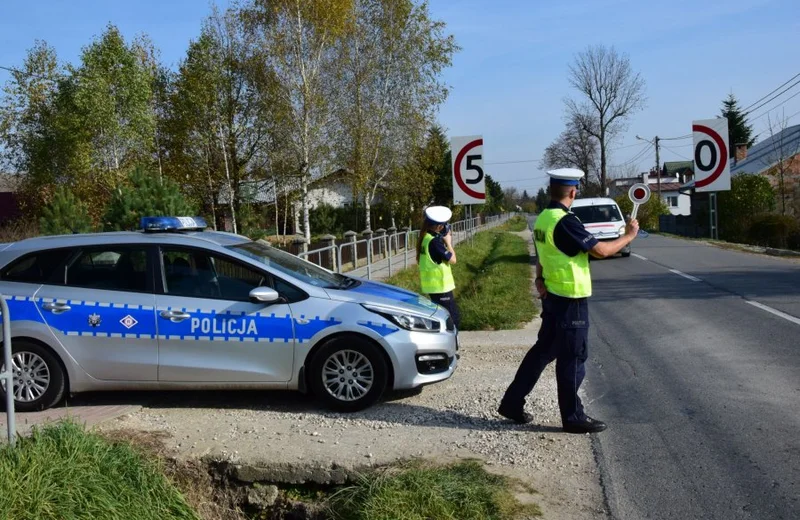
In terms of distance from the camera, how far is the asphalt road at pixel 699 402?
435 cm

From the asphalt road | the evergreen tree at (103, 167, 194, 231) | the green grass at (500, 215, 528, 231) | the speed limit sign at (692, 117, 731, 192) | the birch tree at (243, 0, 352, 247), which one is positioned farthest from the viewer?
the green grass at (500, 215, 528, 231)

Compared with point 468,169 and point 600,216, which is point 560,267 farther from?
point 600,216

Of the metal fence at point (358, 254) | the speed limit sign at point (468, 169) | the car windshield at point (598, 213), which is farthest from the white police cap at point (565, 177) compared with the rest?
the car windshield at point (598, 213)

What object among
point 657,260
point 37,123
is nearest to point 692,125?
point 657,260

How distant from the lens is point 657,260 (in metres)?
21.2

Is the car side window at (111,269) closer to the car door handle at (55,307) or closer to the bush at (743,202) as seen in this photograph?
the car door handle at (55,307)

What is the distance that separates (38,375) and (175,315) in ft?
3.94

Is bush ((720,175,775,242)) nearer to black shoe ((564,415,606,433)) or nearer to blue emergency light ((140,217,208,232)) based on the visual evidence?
black shoe ((564,415,606,433))

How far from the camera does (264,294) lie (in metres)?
6.03

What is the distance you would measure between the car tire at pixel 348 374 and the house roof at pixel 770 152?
46385 millimetres

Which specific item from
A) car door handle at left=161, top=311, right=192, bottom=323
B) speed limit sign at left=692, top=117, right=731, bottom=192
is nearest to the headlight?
car door handle at left=161, top=311, right=192, bottom=323

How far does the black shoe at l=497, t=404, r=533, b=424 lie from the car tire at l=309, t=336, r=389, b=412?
3.31 ft

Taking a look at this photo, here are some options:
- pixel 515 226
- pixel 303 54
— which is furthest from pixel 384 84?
pixel 515 226

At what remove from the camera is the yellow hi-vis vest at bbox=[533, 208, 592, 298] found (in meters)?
5.24
